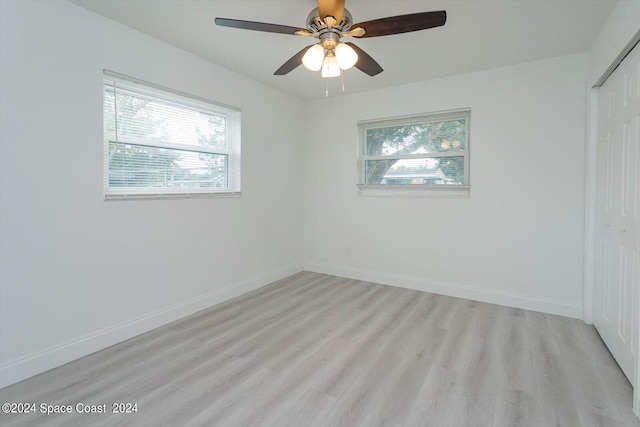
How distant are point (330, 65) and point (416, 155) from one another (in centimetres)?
206

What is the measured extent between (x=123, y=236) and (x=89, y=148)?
2.34 ft

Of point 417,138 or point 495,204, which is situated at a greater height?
point 417,138

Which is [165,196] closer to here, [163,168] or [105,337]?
[163,168]

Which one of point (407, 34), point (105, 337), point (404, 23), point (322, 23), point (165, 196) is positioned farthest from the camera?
point (165, 196)

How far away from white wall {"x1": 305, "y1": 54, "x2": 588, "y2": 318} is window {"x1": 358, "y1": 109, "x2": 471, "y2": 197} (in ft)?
0.39

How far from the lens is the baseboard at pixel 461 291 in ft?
10.1

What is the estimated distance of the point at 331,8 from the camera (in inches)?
71.1

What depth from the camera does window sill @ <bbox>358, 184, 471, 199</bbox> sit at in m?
3.62

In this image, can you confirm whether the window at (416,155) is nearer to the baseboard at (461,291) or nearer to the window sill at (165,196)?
the baseboard at (461,291)

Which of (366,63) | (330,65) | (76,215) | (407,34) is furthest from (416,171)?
(76,215)

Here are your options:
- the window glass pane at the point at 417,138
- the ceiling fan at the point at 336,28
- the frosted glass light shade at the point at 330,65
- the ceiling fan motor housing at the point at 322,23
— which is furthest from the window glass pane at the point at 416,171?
the ceiling fan motor housing at the point at 322,23

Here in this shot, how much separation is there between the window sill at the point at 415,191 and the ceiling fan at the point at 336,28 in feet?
6.49

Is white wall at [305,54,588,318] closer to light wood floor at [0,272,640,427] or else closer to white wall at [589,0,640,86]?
white wall at [589,0,640,86]

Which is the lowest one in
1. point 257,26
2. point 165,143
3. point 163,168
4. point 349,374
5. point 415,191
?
point 349,374
